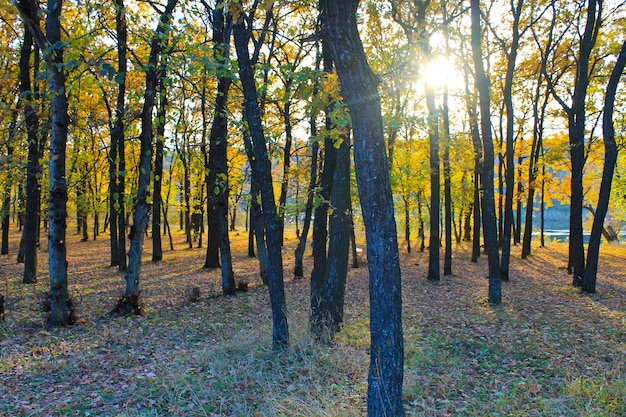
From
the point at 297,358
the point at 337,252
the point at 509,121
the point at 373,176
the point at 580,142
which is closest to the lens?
the point at 373,176

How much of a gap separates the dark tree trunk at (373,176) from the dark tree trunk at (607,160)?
976 cm

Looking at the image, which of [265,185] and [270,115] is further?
[270,115]

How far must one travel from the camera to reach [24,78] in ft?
38.2

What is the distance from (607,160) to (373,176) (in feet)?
Result: 34.0

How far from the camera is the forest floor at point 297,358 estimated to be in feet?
14.6

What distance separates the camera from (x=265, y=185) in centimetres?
606

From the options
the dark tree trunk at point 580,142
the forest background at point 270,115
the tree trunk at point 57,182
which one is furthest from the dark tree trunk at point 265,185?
the dark tree trunk at point 580,142

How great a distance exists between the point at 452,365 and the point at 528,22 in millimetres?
14680

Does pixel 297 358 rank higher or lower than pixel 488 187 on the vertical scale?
lower

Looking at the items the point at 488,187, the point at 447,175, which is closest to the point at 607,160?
the point at 488,187

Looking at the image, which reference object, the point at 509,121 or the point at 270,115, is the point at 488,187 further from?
the point at 270,115

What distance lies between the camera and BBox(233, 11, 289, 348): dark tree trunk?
5.85 metres

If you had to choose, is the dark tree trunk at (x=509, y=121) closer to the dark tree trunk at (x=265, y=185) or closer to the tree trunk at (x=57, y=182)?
the dark tree trunk at (x=265, y=185)

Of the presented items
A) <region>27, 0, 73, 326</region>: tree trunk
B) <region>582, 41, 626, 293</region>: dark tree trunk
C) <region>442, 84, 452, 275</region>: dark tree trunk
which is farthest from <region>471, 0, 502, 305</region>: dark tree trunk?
<region>27, 0, 73, 326</region>: tree trunk
